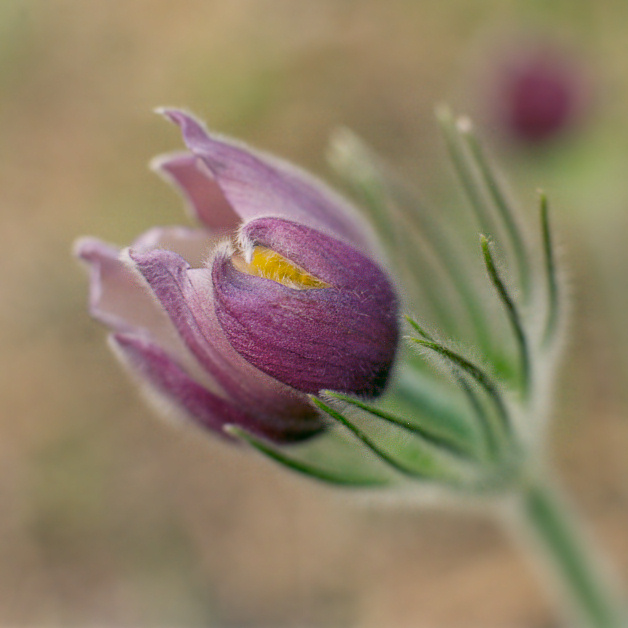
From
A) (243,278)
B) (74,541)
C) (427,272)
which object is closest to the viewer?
(243,278)

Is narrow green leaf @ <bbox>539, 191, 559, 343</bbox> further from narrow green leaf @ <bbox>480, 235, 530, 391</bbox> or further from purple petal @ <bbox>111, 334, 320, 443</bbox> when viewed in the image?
purple petal @ <bbox>111, 334, 320, 443</bbox>

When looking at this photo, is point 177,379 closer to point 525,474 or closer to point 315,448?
point 315,448

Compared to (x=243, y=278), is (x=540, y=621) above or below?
below

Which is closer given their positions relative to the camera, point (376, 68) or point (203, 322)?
point (203, 322)

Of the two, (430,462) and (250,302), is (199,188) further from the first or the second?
(430,462)

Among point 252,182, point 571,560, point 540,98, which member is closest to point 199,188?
point 252,182

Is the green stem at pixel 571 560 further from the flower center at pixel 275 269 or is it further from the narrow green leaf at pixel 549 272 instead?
the flower center at pixel 275 269

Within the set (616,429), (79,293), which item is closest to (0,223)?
(79,293)
